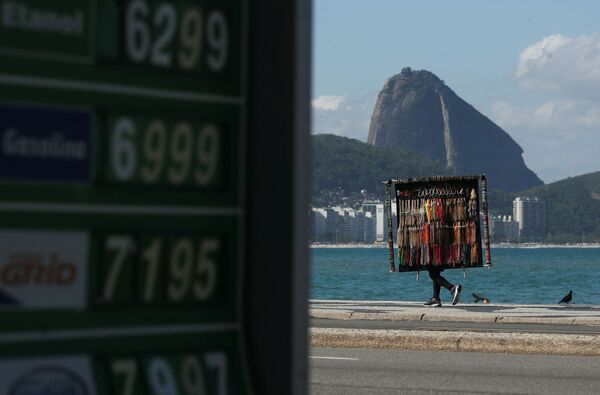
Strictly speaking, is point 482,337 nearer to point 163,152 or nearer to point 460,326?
point 460,326

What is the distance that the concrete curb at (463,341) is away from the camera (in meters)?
17.1

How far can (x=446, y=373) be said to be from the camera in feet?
48.4

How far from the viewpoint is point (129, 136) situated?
3.44m

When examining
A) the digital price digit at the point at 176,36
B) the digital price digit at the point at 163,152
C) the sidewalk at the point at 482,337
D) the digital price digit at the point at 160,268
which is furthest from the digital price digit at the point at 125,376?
the sidewalk at the point at 482,337

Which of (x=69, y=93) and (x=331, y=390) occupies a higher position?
(x=69, y=93)

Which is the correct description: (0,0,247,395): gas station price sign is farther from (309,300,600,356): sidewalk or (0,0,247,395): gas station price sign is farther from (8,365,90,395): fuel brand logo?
(309,300,600,356): sidewalk

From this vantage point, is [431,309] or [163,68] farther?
[431,309]

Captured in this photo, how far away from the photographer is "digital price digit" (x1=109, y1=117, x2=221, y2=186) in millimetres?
3428

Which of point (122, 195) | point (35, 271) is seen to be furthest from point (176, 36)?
point (35, 271)

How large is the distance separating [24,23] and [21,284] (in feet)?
2.09

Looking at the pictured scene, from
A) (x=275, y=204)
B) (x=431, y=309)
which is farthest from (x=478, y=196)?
(x=275, y=204)

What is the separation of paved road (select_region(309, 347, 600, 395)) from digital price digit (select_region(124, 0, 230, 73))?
9737mm

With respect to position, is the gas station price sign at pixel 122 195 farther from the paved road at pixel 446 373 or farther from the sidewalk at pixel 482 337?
the sidewalk at pixel 482 337

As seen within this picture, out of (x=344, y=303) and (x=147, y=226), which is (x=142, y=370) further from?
(x=344, y=303)
